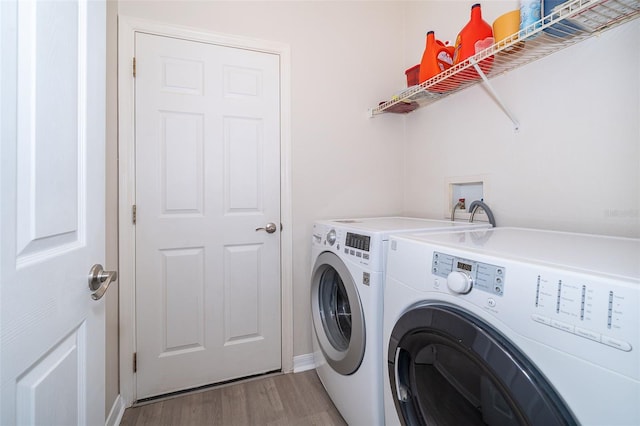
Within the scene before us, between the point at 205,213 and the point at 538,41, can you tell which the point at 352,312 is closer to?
the point at 205,213

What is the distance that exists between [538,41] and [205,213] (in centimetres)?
175

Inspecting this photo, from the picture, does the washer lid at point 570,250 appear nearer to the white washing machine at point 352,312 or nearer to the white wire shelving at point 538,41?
the white washing machine at point 352,312

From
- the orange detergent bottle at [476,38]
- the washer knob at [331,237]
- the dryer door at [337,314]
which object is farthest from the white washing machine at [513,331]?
the orange detergent bottle at [476,38]

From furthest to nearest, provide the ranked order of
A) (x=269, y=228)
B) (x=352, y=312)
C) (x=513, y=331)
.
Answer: (x=269, y=228)
(x=352, y=312)
(x=513, y=331)

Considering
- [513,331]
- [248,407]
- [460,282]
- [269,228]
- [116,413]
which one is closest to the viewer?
[513,331]

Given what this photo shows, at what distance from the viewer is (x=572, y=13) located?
0.88 meters

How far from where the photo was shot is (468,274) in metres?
0.72

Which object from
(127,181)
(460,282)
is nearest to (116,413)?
(127,181)

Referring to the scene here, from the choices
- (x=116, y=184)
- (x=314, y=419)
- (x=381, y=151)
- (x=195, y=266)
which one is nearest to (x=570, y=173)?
(x=381, y=151)

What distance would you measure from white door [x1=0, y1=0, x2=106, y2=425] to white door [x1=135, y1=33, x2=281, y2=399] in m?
0.85

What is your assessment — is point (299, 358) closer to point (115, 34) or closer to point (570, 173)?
point (570, 173)

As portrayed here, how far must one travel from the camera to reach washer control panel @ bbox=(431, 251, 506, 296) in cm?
66

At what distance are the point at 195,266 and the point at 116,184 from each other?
1.96 ft

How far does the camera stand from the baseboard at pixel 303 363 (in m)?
1.83
